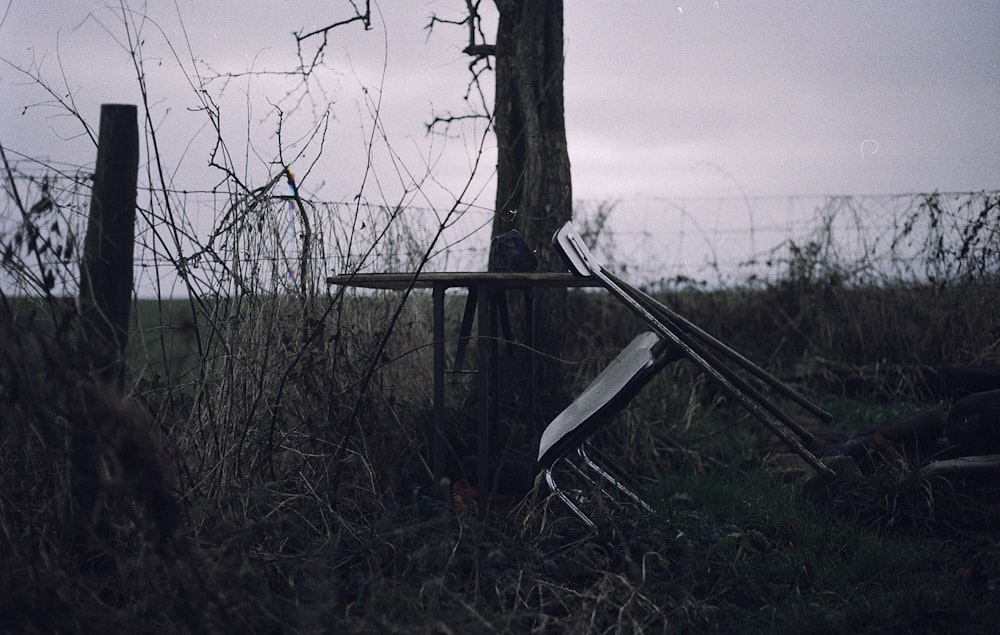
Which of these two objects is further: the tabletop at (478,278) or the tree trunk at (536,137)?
the tree trunk at (536,137)

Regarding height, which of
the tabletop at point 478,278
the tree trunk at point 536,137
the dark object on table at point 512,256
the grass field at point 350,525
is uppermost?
the tree trunk at point 536,137

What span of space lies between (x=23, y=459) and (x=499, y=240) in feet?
6.93

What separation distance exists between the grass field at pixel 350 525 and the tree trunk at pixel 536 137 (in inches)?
38.4

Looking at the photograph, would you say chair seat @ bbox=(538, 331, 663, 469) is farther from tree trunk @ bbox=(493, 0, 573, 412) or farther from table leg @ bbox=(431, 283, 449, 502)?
tree trunk @ bbox=(493, 0, 573, 412)

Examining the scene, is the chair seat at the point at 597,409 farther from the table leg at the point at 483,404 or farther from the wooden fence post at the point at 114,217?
the wooden fence post at the point at 114,217

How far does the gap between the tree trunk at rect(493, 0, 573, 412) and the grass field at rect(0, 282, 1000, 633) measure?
977mm

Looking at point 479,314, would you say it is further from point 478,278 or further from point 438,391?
point 438,391

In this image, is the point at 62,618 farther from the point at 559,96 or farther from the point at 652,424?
the point at 559,96

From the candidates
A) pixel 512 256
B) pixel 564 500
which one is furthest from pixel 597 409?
pixel 512 256

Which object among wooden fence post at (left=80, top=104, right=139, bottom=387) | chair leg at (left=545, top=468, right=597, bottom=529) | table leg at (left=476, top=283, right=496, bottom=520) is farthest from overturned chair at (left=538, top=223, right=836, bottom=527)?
wooden fence post at (left=80, top=104, right=139, bottom=387)

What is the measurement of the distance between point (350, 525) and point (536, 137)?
2845 millimetres

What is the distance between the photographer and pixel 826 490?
3645 mm

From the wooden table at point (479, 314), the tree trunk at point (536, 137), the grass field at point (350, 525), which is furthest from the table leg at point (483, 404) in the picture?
the tree trunk at point (536, 137)

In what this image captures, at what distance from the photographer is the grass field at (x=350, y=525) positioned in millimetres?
2059
